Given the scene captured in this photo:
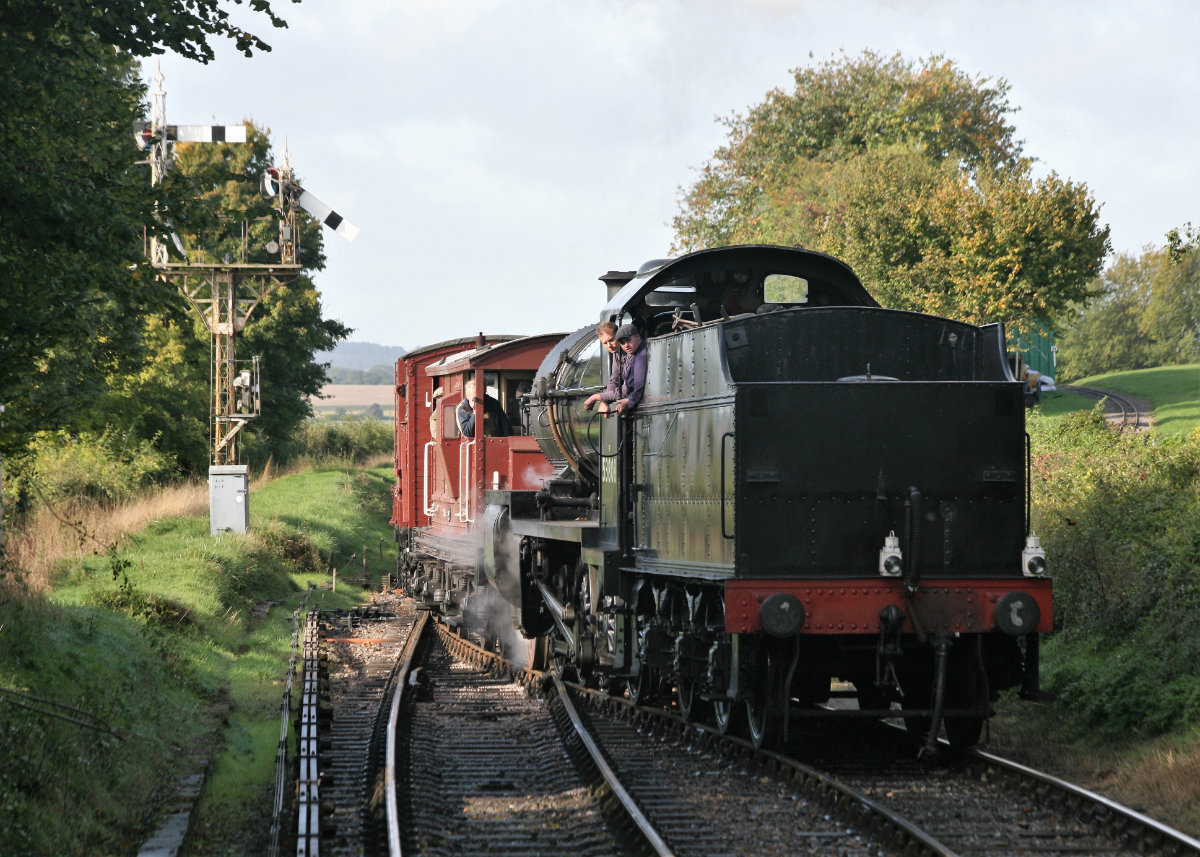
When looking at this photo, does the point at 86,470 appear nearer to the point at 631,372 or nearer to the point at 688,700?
the point at 631,372

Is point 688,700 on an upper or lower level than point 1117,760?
upper

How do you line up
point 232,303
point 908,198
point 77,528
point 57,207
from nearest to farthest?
point 57,207 → point 77,528 → point 232,303 → point 908,198

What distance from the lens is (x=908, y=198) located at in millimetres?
28125

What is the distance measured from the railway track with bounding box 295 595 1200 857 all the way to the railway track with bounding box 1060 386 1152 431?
1908 cm

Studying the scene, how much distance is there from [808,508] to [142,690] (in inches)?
238

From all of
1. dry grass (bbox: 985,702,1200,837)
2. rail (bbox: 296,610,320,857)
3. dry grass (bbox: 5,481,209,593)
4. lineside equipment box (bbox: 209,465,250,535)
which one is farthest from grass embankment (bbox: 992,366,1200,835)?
lineside equipment box (bbox: 209,465,250,535)

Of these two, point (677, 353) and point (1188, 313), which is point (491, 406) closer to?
point (677, 353)

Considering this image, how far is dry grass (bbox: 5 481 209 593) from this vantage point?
14906 mm

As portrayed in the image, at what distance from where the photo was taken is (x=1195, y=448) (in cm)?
1355

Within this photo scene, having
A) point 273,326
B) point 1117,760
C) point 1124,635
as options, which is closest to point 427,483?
point 1124,635

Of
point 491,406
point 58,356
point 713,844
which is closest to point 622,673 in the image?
point 713,844

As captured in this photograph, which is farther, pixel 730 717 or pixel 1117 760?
pixel 730 717

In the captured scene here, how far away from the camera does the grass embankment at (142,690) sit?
7.25 metres

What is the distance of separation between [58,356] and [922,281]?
60.9ft
